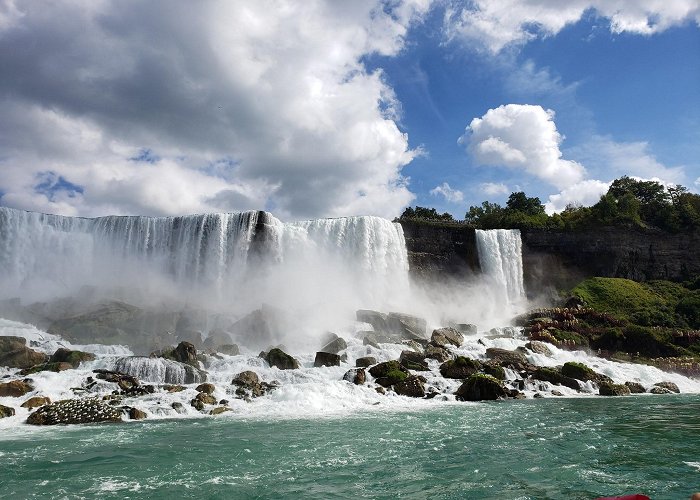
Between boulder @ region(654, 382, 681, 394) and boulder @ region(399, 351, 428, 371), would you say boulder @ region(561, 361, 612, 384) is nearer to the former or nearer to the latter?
boulder @ region(654, 382, 681, 394)

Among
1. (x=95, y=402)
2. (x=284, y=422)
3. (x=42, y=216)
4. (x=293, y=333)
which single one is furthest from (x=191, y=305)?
(x=284, y=422)

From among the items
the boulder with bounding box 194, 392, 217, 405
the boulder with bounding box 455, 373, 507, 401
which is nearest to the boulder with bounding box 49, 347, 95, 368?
the boulder with bounding box 194, 392, 217, 405

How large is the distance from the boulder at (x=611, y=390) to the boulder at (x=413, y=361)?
339 inches

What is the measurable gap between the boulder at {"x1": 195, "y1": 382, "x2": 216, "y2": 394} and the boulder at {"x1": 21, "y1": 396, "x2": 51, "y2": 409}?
17.4ft

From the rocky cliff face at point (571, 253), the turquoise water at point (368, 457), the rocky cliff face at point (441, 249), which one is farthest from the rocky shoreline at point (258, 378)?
the rocky cliff face at point (571, 253)

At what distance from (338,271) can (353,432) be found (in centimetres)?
3099

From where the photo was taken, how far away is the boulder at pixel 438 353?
26406 millimetres

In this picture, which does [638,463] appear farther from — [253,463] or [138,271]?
[138,271]

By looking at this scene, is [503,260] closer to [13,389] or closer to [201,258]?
[201,258]

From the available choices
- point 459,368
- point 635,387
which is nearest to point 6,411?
point 459,368

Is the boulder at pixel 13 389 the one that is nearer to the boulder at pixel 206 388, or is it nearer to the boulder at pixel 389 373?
the boulder at pixel 206 388

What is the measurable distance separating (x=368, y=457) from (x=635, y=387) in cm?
2021

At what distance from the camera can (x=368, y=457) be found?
10945 mm

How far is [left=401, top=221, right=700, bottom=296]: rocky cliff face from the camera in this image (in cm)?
5106
